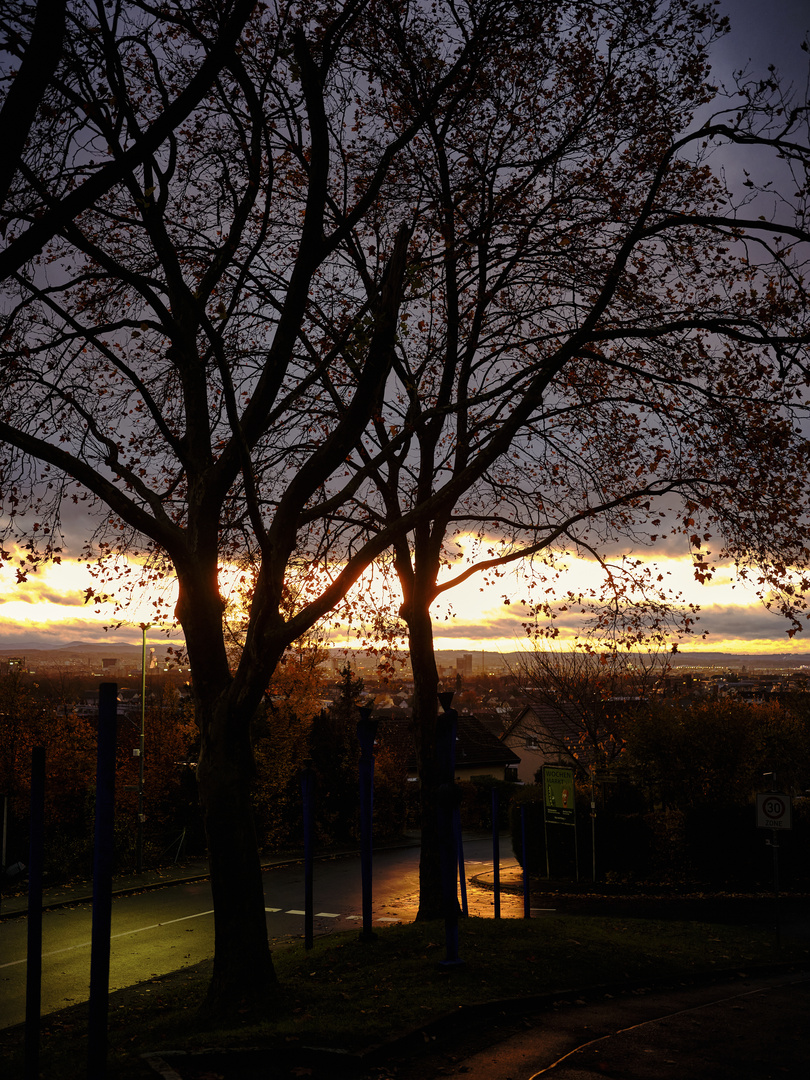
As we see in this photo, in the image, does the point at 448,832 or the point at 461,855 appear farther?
the point at 461,855

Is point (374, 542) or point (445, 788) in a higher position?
point (374, 542)

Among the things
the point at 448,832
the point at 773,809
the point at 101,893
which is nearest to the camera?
the point at 101,893

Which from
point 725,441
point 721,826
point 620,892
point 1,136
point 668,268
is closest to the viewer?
point 1,136

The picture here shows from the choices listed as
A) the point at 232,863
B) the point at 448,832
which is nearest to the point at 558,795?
the point at 448,832

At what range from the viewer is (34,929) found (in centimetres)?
620

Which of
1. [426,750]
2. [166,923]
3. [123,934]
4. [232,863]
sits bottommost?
[166,923]

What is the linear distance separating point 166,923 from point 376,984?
42.2 ft

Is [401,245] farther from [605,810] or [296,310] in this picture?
[605,810]

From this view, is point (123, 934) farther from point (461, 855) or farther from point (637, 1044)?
point (637, 1044)

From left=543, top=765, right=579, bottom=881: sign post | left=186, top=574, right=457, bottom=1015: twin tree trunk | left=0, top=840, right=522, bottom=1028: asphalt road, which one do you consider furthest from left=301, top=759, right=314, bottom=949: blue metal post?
left=543, top=765, right=579, bottom=881: sign post

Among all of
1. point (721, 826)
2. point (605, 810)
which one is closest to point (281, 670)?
point (605, 810)

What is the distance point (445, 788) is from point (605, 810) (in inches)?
719

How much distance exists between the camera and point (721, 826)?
25453 millimetres

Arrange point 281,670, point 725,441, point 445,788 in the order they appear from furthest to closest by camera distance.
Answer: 1. point 281,670
2. point 725,441
3. point 445,788
